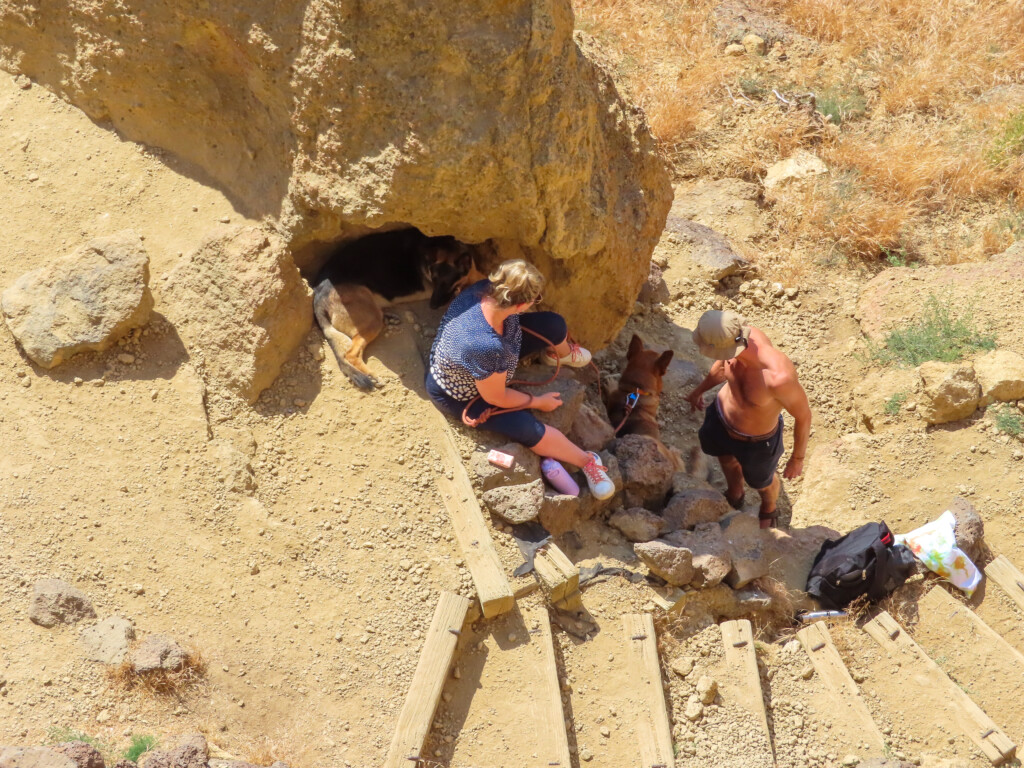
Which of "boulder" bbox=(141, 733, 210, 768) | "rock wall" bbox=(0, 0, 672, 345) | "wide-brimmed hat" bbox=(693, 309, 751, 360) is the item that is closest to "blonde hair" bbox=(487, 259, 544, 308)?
"rock wall" bbox=(0, 0, 672, 345)

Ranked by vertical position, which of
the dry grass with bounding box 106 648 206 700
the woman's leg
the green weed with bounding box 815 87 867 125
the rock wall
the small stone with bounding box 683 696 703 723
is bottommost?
the dry grass with bounding box 106 648 206 700

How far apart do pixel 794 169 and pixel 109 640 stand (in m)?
7.24

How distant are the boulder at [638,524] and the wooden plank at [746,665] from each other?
2.10ft

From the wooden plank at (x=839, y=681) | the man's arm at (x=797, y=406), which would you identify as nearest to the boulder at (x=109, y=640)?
the wooden plank at (x=839, y=681)

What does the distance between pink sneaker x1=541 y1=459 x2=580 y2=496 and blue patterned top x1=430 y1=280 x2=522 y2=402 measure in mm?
567

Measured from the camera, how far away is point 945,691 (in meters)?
4.59

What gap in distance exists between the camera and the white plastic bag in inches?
205

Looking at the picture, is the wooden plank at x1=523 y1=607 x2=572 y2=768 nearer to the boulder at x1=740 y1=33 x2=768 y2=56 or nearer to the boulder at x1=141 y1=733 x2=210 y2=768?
the boulder at x1=141 y1=733 x2=210 y2=768

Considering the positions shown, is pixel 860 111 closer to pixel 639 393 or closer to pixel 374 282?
pixel 639 393

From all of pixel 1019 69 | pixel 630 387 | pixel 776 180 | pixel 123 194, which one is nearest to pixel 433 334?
pixel 630 387

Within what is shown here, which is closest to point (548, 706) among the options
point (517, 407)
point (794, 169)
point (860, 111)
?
point (517, 407)

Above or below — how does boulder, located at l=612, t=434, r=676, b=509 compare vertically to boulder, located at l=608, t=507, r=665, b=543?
above

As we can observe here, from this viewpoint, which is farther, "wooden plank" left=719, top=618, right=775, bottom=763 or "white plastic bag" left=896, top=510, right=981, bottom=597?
"white plastic bag" left=896, top=510, right=981, bottom=597

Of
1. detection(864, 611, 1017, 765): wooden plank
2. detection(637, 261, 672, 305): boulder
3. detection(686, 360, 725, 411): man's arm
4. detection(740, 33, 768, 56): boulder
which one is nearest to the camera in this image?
detection(864, 611, 1017, 765): wooden plank
